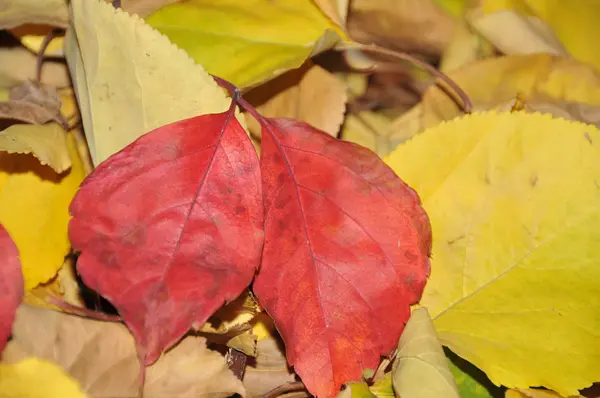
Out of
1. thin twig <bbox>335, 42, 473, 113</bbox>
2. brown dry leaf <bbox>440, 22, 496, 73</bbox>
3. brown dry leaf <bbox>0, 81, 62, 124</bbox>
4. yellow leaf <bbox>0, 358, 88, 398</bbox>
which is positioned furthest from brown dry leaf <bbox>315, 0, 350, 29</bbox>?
yellow leaf <bbox>0, 358, 88, 398</bbox>

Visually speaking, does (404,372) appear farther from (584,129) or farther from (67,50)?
(67,50)

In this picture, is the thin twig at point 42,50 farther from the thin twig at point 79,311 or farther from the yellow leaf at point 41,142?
the thin twig at point 79,311

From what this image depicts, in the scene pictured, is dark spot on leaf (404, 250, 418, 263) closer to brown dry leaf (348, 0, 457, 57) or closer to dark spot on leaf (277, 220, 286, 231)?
dark spot on leaf (277, 220, 286, 231)

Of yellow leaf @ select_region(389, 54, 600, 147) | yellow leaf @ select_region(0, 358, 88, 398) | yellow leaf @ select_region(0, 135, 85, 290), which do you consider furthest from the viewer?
yellow leaf @ select_region(389, 54, 600, 147)

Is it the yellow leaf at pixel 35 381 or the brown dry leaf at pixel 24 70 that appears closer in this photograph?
the yellow leaf at pixel 35 381

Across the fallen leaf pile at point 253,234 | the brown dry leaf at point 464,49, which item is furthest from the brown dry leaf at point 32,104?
the brown dry leaf at point 464,49

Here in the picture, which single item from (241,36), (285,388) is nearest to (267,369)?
(285,388)

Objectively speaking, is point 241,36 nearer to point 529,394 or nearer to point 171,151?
point 171,151
